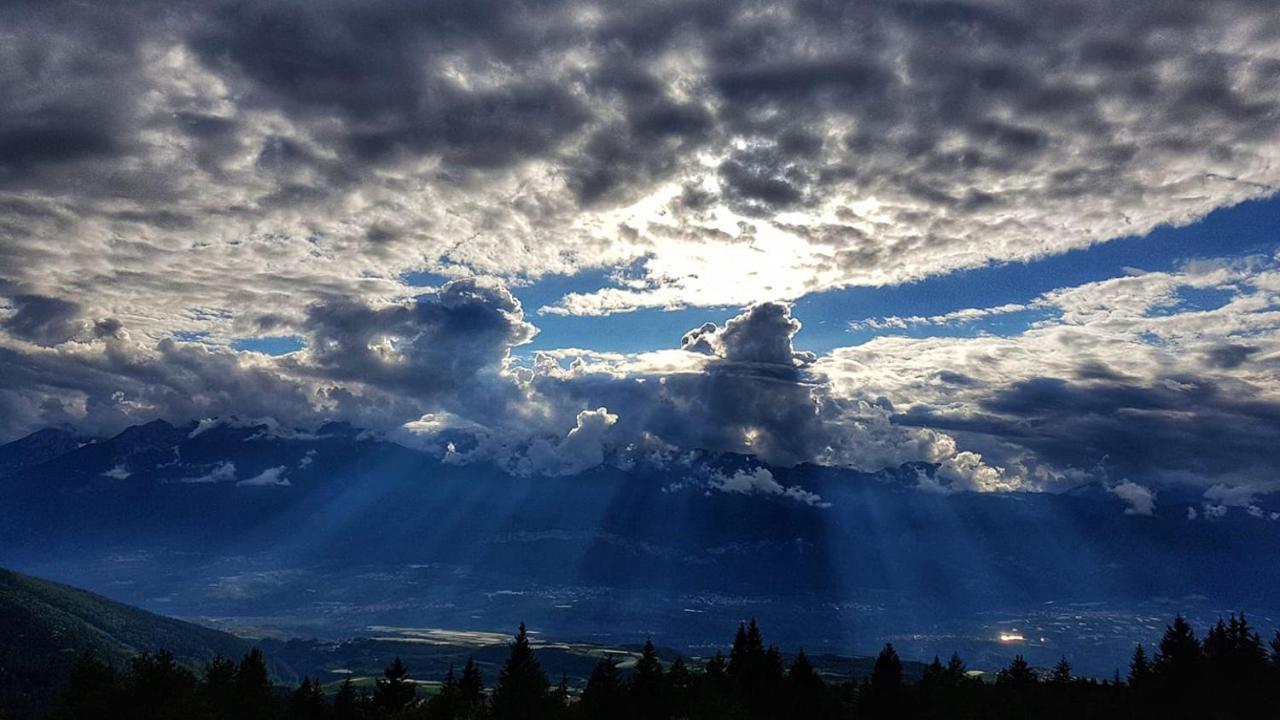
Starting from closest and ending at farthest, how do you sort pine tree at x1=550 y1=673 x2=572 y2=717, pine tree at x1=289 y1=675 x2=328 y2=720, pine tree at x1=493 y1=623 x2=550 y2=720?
pine tree at x1=493 y1=623 x2=550 y2=720
pine tree at x1=550 y1=673 x2=572 y2=717
pine tree at x1=289 y1=675 x2=328 y2=720

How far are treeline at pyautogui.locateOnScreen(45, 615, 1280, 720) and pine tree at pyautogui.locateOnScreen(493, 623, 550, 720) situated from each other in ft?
0.41

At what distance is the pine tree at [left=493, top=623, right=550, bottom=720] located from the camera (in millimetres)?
80875

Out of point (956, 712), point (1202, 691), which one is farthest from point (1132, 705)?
point (956, 712)

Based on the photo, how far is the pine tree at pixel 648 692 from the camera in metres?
79.1

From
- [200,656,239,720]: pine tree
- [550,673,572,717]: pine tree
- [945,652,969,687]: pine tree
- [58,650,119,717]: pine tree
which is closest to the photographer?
[58,650,119,717]: pine tree

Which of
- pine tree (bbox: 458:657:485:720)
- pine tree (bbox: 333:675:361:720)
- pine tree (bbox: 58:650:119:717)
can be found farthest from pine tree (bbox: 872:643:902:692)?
pine tree (bbox: 58:650:119:717)

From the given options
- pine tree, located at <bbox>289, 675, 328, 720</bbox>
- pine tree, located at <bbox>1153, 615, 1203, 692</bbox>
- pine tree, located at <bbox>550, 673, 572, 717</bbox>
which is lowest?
pine tree, located at <bbox>289, 675, 328, 720</bbox>

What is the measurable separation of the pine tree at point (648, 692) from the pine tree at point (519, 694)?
999 centimetres

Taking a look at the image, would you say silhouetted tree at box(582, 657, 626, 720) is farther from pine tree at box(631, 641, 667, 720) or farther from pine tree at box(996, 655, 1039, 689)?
pine tree at box(996, 655, 1039, 689)

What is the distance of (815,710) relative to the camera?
271 ft

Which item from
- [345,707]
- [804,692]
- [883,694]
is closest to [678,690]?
[804,692]

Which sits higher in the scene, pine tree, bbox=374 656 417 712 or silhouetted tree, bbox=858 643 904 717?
silhouetted tree, bbox=858 643 904 717

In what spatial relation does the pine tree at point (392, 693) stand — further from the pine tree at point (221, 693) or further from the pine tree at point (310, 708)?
the pine tree at point (221, 693)

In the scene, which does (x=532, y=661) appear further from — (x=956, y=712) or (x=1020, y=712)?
(x=1020, y=712)
